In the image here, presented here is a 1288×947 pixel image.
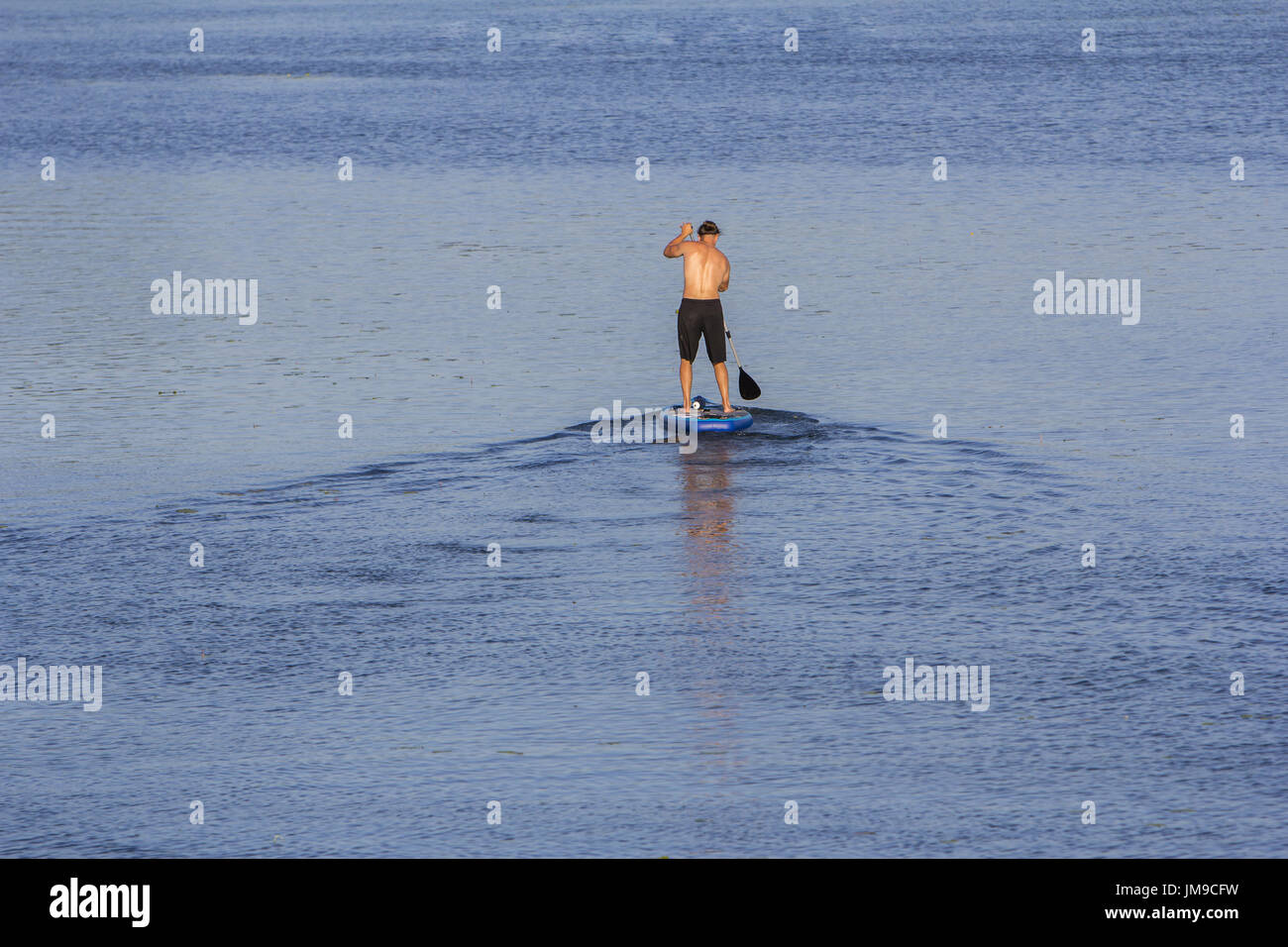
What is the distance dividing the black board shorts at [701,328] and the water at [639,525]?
880 millimetres

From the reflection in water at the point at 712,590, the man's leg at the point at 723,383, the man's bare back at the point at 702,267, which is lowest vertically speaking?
the reflection in water at the point at 712,590

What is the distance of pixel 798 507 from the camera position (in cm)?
1445

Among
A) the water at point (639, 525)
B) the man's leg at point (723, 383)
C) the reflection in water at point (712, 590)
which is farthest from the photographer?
the man's leg at point (723, 383)

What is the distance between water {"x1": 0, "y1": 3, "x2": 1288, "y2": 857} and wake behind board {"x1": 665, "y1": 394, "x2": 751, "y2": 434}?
18cm

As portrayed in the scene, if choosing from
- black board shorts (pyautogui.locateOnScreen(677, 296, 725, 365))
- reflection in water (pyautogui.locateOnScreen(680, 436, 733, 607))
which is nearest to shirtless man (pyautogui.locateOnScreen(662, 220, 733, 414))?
black board shorts (pyautogui.locateOnScreen(677, 296, 725, 365))

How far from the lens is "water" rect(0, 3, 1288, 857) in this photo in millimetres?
9141

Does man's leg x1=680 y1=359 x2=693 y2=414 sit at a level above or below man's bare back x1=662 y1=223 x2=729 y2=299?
below

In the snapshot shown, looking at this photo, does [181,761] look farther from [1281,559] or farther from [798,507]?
[1281,559]

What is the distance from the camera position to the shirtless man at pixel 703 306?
17531 mm

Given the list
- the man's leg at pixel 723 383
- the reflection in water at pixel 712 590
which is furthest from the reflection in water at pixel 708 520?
the man's leg at pixel 723 383

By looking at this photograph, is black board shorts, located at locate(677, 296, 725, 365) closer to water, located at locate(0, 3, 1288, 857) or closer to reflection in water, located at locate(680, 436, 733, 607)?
water, located at locate(0, 3, 1288, 857)

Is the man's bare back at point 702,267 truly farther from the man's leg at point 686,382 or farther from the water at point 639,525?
the water at point 639,525

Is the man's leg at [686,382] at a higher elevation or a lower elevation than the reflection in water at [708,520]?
higher
